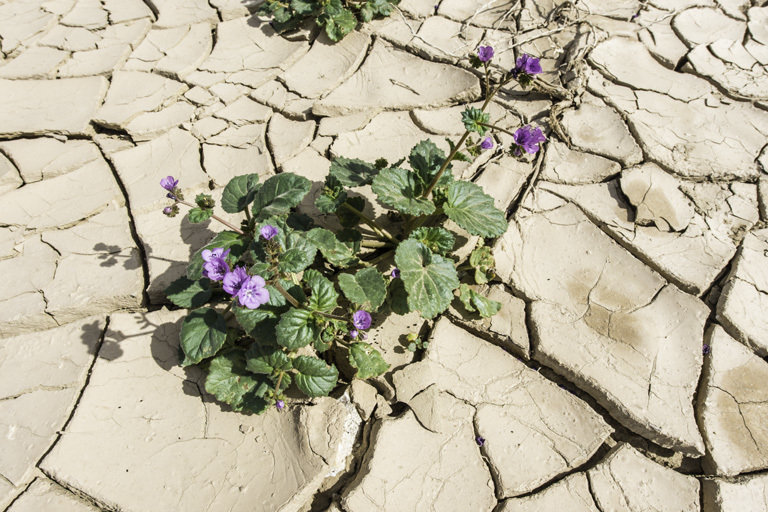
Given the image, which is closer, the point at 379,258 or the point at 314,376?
the point at 314,376

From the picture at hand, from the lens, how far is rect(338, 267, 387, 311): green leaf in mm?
2414

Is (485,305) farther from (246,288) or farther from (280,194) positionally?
(246,288)

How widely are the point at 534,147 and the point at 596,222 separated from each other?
38.8 inches

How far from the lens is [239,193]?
9.10 ft

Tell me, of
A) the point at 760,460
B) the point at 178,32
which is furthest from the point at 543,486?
the point at 178,32

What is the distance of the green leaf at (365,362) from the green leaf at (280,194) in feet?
2.63

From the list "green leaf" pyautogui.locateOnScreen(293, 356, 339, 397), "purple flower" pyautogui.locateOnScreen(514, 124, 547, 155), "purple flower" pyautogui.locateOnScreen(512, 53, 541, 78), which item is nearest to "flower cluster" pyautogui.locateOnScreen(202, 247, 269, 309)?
"green leaf" pyautogui.locateOnScreen(293, 356, 339, 397)

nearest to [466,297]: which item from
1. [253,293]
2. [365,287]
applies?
[365,287]

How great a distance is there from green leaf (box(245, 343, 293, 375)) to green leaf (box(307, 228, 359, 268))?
21.9 inches

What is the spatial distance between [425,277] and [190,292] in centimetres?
123

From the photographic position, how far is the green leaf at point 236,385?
2439 millimetres

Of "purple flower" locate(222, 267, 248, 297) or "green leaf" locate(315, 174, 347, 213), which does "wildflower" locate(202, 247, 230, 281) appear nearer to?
"purple flower" locate(222, 267, 248, 297)

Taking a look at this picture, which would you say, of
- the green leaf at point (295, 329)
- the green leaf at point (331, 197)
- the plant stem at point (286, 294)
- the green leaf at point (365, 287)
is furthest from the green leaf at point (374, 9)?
the green leaf at point (295, 329)

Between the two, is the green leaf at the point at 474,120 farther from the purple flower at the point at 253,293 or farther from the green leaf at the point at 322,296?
the purple flower at the point at 253,293
